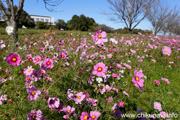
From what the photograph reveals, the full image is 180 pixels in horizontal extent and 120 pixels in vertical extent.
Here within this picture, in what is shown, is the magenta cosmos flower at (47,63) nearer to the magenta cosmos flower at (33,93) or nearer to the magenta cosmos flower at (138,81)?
the magenta cosmos flower at (33,93)

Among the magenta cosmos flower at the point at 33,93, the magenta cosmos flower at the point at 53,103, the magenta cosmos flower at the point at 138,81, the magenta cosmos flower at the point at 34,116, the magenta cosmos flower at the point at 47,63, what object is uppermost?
the magenta cosmos flower at the point at 47,63

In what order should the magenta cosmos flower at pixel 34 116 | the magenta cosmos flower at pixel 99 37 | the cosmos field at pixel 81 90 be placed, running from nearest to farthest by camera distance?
the magenta cosmos flower at pixel 34 116
the cosmos field at pixel 81 90
the magenta cosmos flower at pixel 99 37

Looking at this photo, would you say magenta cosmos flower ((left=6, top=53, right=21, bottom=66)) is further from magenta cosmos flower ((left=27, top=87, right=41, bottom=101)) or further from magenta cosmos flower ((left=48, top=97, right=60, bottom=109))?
magenta cosmos flower ((left=48, top=97, right=60, bottom=109))

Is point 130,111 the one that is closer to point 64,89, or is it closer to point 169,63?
point 64,89

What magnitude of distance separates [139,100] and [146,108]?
156mm

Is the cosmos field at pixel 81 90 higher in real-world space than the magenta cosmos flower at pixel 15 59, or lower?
lower

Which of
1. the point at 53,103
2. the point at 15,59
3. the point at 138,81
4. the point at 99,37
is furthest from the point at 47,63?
the point at 138,81

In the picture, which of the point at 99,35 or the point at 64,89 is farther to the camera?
the point at 64,89

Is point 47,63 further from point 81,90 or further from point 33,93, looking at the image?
point 81,90

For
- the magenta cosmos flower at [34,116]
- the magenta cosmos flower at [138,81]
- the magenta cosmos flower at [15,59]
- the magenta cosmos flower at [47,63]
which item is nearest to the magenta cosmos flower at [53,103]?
the magenta cosmos flower at [34,116]

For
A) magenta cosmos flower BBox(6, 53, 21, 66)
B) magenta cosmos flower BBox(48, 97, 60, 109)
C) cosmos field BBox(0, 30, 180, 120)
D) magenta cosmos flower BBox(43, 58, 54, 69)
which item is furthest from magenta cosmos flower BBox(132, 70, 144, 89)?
magenta cosmos flower BBox(6, 53, 21, 66)

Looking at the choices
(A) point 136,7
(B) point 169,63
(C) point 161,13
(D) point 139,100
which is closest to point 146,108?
(D) point 139,100

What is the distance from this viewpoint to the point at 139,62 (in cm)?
288

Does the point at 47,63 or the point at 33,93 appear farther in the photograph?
the point at 47,63
